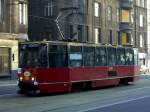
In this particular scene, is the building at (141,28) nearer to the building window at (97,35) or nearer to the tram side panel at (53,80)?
the building window at (97,35)

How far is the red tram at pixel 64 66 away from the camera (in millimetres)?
23609

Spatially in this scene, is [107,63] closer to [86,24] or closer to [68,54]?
[68,54]

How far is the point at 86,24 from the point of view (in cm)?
5522

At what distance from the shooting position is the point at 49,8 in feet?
178

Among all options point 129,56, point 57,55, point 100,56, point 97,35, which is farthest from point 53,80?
point 97,35

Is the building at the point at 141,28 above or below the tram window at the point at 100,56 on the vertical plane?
above

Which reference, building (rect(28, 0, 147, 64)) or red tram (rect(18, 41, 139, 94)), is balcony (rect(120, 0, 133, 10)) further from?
red tram (rect(18, 41, 139, 94))

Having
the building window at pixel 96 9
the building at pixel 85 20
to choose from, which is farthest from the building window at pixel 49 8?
Result: the building window at pixel 96 9

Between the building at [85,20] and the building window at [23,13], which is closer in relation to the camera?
the building window at [23,13]

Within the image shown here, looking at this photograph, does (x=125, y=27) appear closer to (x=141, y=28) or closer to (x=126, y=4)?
(x=126, y=4)

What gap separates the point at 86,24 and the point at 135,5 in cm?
1801

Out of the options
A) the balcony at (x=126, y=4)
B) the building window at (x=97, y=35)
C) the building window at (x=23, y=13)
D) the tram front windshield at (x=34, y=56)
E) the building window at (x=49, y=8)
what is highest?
the balcony at (x=126, y=4)

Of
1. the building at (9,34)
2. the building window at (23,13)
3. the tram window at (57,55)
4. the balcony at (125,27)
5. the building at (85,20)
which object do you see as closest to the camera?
the tram window at (57,55)

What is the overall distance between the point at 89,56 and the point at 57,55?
3418 mm
